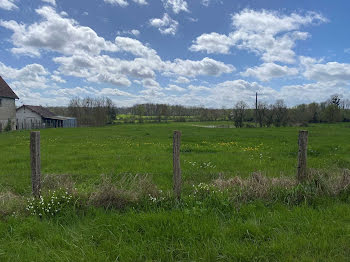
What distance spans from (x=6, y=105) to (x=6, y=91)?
2.41 m

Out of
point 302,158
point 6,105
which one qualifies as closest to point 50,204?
point 302,158

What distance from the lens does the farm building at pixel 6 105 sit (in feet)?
125

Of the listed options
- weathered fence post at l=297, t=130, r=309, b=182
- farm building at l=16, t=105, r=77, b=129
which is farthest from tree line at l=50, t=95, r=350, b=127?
weathered fence post at l=297, t=130, r=309, b=182

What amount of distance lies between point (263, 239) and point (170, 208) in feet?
5.91

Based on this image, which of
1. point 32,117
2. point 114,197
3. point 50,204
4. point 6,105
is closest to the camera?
point 50,204

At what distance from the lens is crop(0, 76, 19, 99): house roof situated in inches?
1508

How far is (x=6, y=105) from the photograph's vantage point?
1539 inches

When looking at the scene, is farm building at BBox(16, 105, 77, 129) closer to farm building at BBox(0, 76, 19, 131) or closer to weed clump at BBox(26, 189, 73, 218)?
farm building at BBox(0, 76, 19, 131)

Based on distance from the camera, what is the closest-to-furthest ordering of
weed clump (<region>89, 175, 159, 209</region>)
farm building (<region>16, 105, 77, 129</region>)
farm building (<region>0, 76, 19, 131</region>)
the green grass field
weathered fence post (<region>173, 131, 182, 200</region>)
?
the green grass field
weed clump (<region>89, 175, 159, 209</region>)
weathered fence post (<region>173, 131, 182, 200</region>)
farm building (<region>0, 76, 19, 131</region>)
farm building (<region>16, 105, 77, 129</region>)

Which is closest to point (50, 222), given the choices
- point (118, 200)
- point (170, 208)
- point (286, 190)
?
point (118, 200)

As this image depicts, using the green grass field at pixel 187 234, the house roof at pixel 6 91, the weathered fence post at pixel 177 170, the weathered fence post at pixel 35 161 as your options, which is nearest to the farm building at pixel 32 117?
the house roof at pixel 6 91

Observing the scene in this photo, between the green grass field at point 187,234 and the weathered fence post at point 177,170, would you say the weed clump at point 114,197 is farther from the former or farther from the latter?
the weathered fence post at point 177,170

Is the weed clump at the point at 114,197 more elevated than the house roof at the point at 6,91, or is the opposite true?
the house roof at the point at 6,91

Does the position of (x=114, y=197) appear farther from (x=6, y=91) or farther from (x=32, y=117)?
(x=32, y=117)
